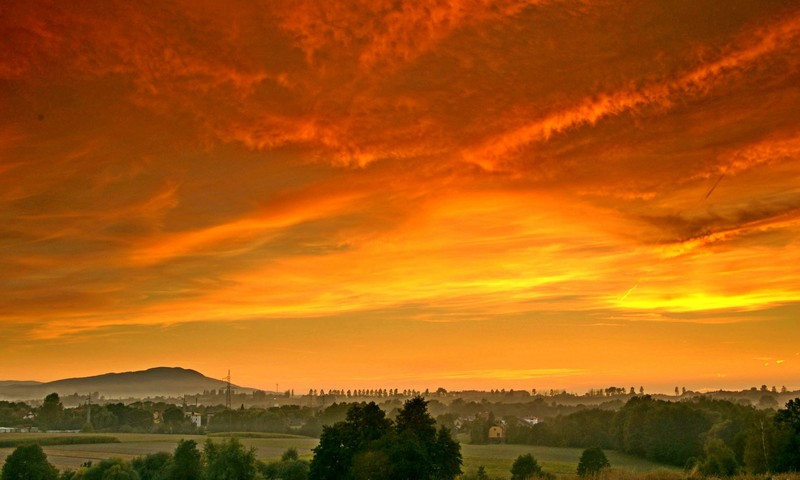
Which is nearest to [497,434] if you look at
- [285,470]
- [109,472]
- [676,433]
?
[676,433]

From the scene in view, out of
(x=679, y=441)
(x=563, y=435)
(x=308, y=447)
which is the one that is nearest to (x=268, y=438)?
(x=308, y=447)

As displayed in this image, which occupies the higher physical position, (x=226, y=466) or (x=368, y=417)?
(x=368, y=417)

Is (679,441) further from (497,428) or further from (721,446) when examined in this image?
(497,428)

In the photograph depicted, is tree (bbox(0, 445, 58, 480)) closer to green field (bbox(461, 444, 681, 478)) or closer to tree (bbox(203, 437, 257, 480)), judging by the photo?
tree (bbox(203, 437, 257, 480))

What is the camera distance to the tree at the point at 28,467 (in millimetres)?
88800

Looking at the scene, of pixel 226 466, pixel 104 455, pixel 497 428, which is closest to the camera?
pixel 226 466

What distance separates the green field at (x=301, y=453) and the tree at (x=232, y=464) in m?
23.8

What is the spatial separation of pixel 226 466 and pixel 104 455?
53033 mm

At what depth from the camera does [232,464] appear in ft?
277

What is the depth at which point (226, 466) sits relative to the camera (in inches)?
3332

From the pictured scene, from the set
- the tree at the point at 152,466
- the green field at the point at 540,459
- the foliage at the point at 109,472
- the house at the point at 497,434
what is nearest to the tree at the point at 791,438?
the green field at the point at 540,459

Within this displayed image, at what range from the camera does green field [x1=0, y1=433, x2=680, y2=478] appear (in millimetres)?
107481

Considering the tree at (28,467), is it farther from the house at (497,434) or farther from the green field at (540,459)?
the house at (497,434)

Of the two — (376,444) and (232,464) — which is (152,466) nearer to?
(232,464)
